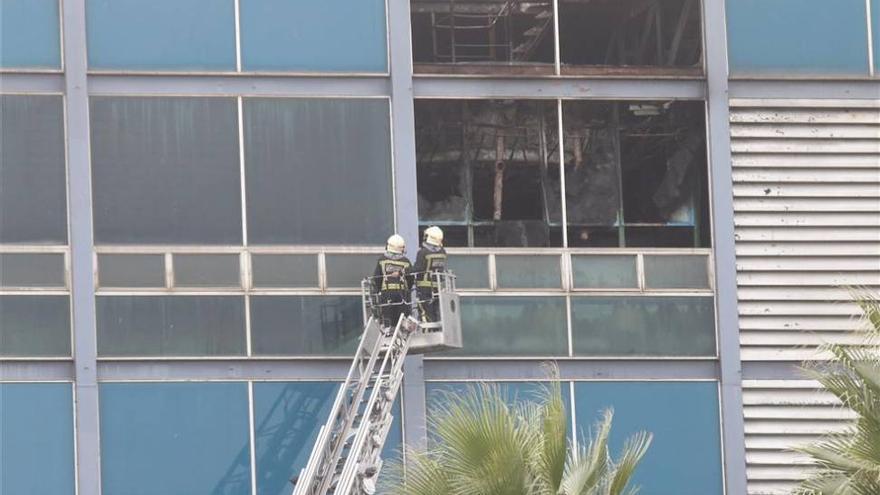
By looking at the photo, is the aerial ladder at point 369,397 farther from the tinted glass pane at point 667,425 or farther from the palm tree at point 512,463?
the palm tree at point 512,463

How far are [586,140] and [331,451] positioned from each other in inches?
247

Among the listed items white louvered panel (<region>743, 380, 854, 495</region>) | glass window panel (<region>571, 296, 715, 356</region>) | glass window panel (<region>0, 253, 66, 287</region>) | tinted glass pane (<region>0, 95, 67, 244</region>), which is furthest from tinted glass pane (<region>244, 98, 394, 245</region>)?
white louvered panel (<region>743, 380, 854, 495</region>)

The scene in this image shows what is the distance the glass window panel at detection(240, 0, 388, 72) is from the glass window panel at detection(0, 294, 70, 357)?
12.8 ft

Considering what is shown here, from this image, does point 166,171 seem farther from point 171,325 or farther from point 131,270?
point 171,325

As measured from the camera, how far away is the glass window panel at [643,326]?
2870 cm

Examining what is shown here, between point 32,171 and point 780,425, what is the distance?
32.9 ft

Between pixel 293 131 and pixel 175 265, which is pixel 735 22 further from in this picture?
pixel 175 265

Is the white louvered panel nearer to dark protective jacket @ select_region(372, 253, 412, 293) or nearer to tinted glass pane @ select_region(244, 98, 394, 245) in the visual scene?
dark protective jacket @ select_region(372, 253, 412, 293)

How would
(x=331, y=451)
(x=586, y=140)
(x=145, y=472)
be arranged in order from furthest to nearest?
(x=586, y=140), (x=145, y=472), (x=331, y=451)

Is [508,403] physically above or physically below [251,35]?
below

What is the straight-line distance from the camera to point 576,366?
2855 cm

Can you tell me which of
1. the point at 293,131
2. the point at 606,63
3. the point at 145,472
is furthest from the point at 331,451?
the point at 606,63

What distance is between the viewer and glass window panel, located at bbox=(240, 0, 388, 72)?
93.9ft

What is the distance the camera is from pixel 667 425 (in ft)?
93.9
